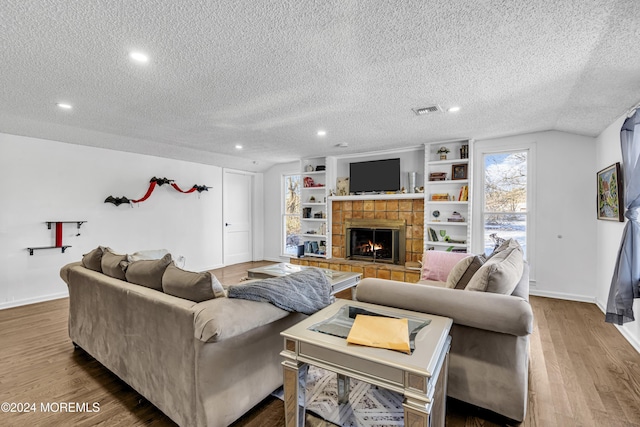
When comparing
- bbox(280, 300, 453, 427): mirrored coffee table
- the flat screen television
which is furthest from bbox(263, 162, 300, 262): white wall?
bbox(280, 300, 453, 427): mirrored coffee table

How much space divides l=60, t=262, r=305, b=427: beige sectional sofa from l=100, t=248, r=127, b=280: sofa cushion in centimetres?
6

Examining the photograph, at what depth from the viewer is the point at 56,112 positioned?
333 cm

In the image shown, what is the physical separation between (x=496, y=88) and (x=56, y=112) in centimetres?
461

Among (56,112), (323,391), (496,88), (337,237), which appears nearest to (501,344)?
(323,391)

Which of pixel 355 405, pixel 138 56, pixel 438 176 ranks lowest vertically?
pixel 355 405

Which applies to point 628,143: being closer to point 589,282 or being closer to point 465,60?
point 465,60

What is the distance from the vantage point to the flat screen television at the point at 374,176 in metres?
5.34

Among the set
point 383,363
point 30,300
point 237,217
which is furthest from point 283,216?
point 383,363

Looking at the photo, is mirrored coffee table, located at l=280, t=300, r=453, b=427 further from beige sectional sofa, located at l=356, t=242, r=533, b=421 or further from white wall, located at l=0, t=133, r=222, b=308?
white wall, located at l=0, t=133, r=222, b=308

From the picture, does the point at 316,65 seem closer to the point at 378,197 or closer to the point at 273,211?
the point at 378,197

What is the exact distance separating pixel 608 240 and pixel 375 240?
123 inches

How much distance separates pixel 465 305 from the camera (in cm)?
174

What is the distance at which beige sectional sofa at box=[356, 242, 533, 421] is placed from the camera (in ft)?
5.44

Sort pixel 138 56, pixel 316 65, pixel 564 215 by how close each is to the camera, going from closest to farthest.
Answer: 1. pixel 138 56
2. pixel 316 65
3. pixel 564 215
